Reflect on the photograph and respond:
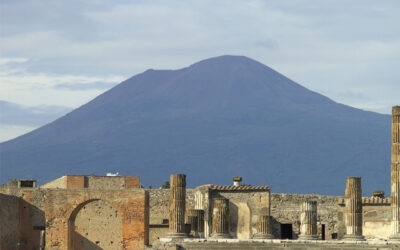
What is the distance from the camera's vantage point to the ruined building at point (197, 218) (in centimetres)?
3894

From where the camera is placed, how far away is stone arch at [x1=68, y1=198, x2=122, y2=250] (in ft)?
175

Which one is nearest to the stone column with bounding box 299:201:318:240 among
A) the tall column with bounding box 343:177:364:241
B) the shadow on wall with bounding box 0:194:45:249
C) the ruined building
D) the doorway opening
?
the ruined building

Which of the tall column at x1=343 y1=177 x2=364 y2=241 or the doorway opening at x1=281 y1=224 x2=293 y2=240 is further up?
the tall column at x1=343 y1=177 x2=364 y2=241

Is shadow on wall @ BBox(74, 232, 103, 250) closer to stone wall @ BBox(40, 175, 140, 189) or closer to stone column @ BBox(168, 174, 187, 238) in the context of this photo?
stone wall @ BBox(40, 175, 140, 189)

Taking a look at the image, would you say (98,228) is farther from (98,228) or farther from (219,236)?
(219,236)

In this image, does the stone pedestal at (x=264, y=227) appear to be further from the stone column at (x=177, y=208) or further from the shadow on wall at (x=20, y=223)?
the shadow on wall at (x=20, y=223)

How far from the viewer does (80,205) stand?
47.2 m

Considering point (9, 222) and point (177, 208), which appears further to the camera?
point (9, 222)

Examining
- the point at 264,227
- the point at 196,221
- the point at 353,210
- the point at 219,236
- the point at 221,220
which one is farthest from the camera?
the point at 196,221

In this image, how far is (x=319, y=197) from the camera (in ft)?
188

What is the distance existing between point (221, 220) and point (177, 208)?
1.87 metres

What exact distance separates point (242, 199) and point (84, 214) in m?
8.88

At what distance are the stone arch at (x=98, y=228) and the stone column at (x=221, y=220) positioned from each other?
450 inches

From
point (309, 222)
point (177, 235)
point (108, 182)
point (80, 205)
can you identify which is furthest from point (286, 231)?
point (177, 235)
